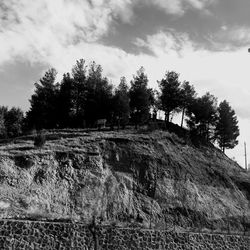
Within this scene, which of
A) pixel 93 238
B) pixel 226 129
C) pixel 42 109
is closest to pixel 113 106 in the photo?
pixel 42 109

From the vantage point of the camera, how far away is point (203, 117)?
4738 centimetres

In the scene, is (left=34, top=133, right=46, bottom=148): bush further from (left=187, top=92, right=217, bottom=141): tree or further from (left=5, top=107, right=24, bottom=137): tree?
(left=187, top=92, right=217, bottom=141): tree

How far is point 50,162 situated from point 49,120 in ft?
52.9

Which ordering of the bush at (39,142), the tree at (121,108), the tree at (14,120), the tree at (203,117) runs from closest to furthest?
the bush at (39,142)
the tree at (121,108)
the tree at (14,120)
the tree at (203,117)

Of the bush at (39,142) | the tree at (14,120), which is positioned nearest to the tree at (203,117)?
the tree at (14,120)

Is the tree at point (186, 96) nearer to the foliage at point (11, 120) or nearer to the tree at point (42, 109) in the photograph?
the tree at point (42, 109)

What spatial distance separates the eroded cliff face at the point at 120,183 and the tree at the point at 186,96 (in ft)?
35.6

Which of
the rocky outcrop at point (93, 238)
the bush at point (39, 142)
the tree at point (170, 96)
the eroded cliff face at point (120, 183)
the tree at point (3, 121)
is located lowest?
the rocky outcrop at point (93, 238)

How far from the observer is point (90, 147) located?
3167cm

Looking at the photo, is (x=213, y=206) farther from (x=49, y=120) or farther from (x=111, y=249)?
(x=49, y=120)

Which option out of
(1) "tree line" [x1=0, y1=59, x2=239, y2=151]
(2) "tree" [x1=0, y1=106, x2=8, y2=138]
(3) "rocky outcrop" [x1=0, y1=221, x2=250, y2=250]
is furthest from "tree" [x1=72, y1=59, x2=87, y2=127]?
(3) "rocky outcrop" [x1=0, y1=221, x2=250, y2=250]

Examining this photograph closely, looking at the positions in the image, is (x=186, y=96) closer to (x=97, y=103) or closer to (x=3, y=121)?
(x=97, y=103)

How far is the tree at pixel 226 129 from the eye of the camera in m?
48.2

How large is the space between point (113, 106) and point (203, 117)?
10860 mm
